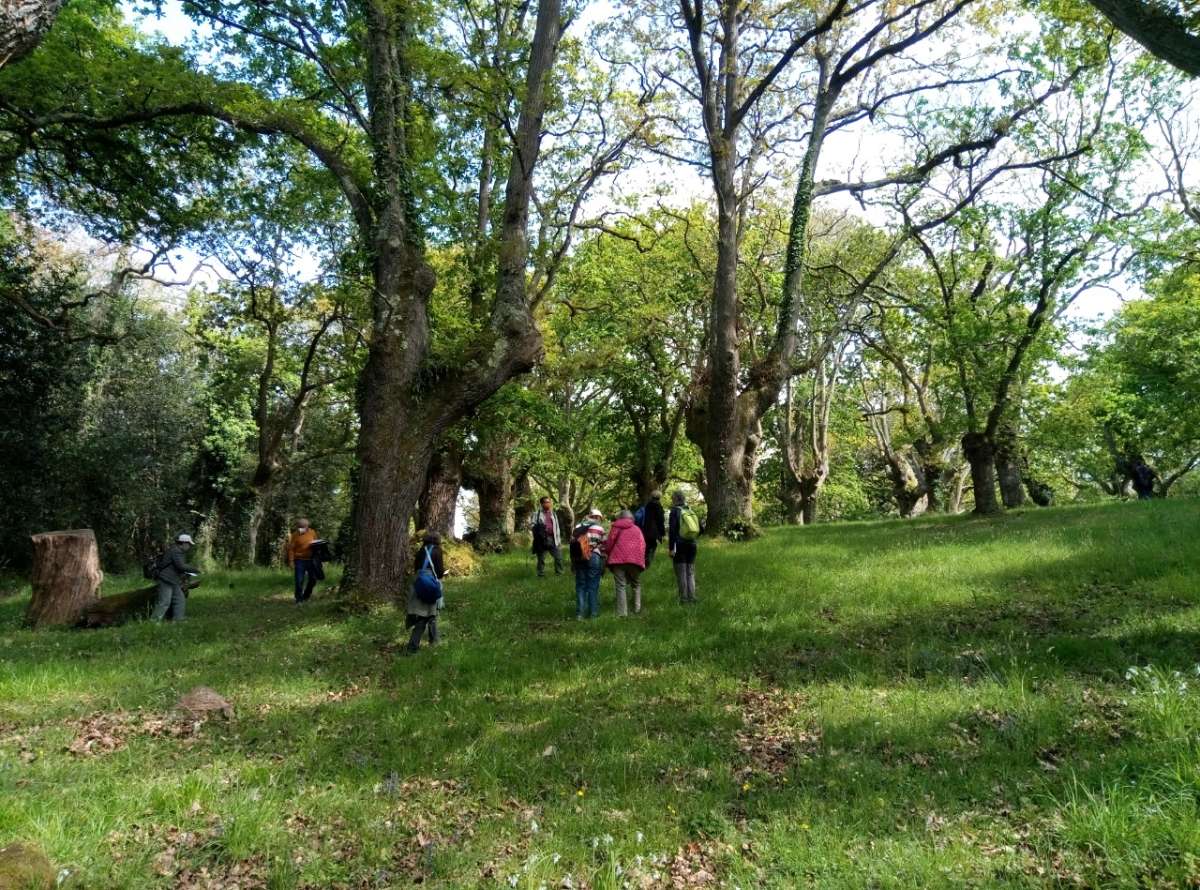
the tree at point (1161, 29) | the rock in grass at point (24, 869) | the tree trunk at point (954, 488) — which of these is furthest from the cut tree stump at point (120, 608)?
the tree trunk at point (954, 488)

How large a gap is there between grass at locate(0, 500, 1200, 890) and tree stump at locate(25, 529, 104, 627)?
91cm

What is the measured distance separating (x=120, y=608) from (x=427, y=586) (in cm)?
709

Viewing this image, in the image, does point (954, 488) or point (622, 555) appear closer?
point (622, 555)

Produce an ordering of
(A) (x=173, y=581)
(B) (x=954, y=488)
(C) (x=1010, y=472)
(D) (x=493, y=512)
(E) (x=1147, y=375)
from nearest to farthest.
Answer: (A) (x=173, y=581) → (D) (x=493, y=512) → (C) (x=1010, y=472) → (E) (x=1147, y=375) → (B) (x=954, y=488)

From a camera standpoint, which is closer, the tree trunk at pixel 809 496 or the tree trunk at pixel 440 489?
the tree trunk at pixel 440 489

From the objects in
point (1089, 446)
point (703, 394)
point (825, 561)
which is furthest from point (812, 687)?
point (1089, 446)

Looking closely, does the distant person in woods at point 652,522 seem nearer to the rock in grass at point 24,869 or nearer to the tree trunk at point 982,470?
the rock in grass at point 24,869

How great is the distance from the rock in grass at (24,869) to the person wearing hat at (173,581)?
9.48m

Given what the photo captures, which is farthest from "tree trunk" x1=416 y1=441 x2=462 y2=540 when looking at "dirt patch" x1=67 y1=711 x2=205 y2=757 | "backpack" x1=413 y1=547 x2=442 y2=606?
"dirt patch" x1=67 y1=711 x2=205 y2=757

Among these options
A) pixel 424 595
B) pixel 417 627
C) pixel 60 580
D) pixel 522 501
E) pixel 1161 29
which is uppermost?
pixel 1161 29

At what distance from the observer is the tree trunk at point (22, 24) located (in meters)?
4.32

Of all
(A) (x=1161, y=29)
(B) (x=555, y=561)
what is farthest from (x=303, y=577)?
(A) (x=1161, y=29)

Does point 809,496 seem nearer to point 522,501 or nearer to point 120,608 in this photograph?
point 522,501

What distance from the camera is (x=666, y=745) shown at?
229 inches
